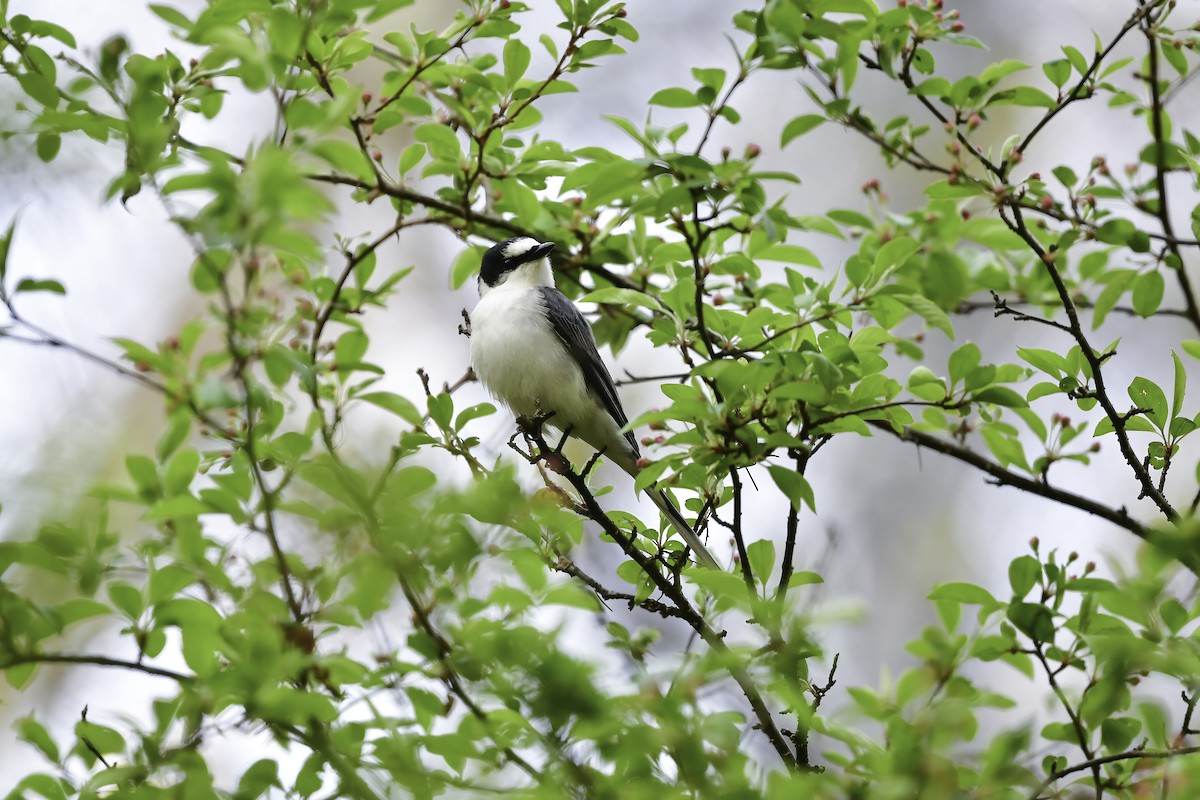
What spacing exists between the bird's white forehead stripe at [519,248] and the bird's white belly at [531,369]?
31 centimetres

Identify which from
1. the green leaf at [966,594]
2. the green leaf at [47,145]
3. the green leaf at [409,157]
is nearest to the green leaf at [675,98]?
the green leaf at [409,157]

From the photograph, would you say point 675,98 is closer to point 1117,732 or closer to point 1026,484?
point 1026,484

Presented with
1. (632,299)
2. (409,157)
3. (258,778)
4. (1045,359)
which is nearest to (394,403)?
(632,299)

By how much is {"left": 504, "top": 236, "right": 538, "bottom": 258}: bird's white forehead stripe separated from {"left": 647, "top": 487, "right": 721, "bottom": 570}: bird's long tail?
183 cm

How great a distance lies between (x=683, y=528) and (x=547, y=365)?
185cm

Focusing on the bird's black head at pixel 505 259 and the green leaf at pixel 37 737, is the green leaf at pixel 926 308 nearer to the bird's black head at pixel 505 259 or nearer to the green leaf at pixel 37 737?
the green leaf at pixel 37 737

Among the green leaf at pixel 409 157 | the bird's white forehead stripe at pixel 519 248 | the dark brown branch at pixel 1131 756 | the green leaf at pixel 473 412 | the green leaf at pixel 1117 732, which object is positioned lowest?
the dark brown branch at pixel 1131 756

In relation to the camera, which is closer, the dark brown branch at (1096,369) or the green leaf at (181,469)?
the green leaf at (181,469)

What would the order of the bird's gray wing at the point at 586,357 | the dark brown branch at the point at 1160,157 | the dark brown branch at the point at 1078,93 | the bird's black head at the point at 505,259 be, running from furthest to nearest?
1. the bird's black head at the point at 505,259
2. the bird's gray wing at the point at 586,357
3. the dark brown branch at the point at 1078,93
4. the dark brown branch at the point at 1160,157

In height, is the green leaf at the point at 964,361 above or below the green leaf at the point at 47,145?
below

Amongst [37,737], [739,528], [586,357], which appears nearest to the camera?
[37,737]

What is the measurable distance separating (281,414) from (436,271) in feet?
30.8

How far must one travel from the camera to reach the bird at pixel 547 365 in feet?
18.3

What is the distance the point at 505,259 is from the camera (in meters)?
6.12
